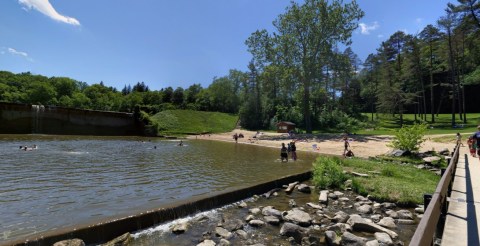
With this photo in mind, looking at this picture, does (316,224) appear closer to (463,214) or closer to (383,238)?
(383,238)

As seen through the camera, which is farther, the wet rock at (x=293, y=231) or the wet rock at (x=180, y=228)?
the wet rock at (x=180, y=228)

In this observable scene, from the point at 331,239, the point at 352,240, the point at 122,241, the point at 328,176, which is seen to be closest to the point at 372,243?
the point at 352,240

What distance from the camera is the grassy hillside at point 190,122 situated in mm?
68000

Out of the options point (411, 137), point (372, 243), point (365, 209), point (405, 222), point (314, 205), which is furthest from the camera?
point (411, 137)

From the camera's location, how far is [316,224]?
9828 millimetres

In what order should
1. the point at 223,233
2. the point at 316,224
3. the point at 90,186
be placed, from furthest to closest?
the point at 90,186
the point at 316,224
the point at 223,233

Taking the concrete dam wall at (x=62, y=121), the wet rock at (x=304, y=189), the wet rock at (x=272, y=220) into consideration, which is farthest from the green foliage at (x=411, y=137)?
the concrete dam wall at (x=62, y=121)

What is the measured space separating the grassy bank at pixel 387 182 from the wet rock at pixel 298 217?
4.50 meters

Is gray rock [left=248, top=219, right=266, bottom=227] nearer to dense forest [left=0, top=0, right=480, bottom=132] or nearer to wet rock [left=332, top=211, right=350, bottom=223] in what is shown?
wet rock [left=332, top=211, right=350, bottom=223]

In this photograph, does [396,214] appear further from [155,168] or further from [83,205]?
[155,168]

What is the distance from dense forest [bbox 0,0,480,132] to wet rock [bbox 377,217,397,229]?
145 feet

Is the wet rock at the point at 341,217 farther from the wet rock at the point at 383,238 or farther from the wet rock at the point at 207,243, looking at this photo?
the wet rock at the point at 207,243

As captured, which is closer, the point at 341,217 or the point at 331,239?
the point at 331,239

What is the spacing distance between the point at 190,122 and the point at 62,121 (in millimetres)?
29761
